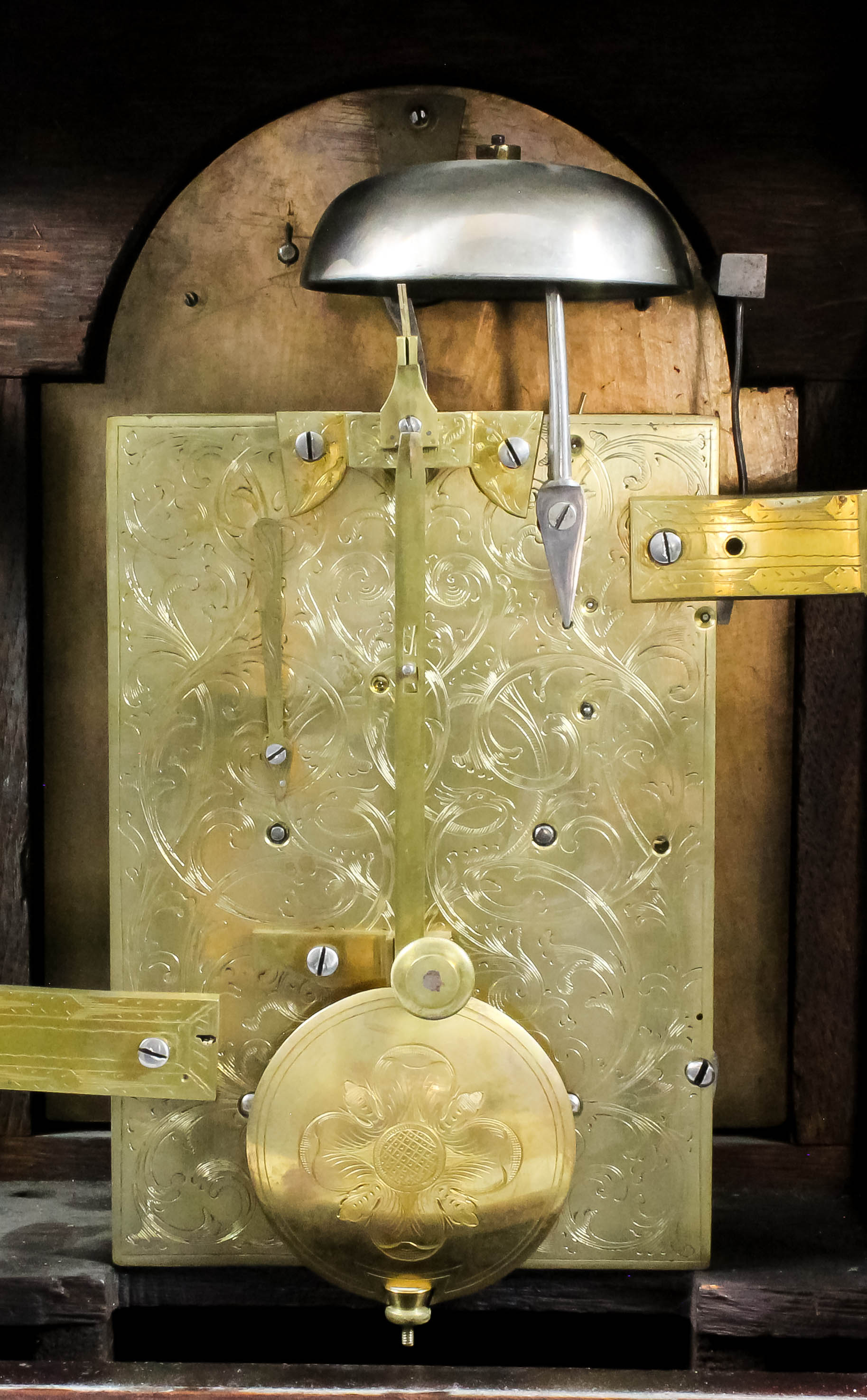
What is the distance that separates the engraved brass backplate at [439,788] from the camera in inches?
35.3

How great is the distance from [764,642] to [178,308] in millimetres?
582

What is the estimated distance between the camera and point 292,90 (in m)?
0.98

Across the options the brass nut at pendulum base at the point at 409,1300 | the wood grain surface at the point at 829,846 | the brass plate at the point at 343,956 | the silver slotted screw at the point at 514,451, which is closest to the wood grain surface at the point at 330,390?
the wood grain surface at the point at 829,846

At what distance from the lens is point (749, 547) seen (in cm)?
90

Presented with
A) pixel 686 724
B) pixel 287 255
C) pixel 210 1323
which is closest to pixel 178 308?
pixel 287 255

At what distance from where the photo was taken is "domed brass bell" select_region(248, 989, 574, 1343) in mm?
861

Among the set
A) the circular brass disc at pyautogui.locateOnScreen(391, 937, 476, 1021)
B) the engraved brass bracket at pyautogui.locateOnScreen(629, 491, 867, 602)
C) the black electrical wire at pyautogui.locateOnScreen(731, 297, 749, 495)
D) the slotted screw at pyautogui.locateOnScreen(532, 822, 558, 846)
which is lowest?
the circular brass disc at pyautogui.locateOnScreen(391, 937, 476, 1021)

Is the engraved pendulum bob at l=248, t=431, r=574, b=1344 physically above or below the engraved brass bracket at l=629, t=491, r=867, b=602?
below

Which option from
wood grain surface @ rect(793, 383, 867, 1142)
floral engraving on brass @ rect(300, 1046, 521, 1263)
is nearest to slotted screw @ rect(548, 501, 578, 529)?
wood grain surface @ rect(793, 383, 867, 1142)

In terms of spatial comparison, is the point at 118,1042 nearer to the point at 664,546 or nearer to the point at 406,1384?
the point at 406,1384

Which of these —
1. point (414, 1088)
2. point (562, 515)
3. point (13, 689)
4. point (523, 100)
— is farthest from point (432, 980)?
point (523, 100)

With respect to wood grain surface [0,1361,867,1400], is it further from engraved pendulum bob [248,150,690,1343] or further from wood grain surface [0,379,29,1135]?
wood grain surface [0,379,29,1135]

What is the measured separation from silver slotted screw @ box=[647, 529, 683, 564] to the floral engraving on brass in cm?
40

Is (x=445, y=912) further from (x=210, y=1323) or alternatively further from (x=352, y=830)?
→ (x=210, y=1323)
